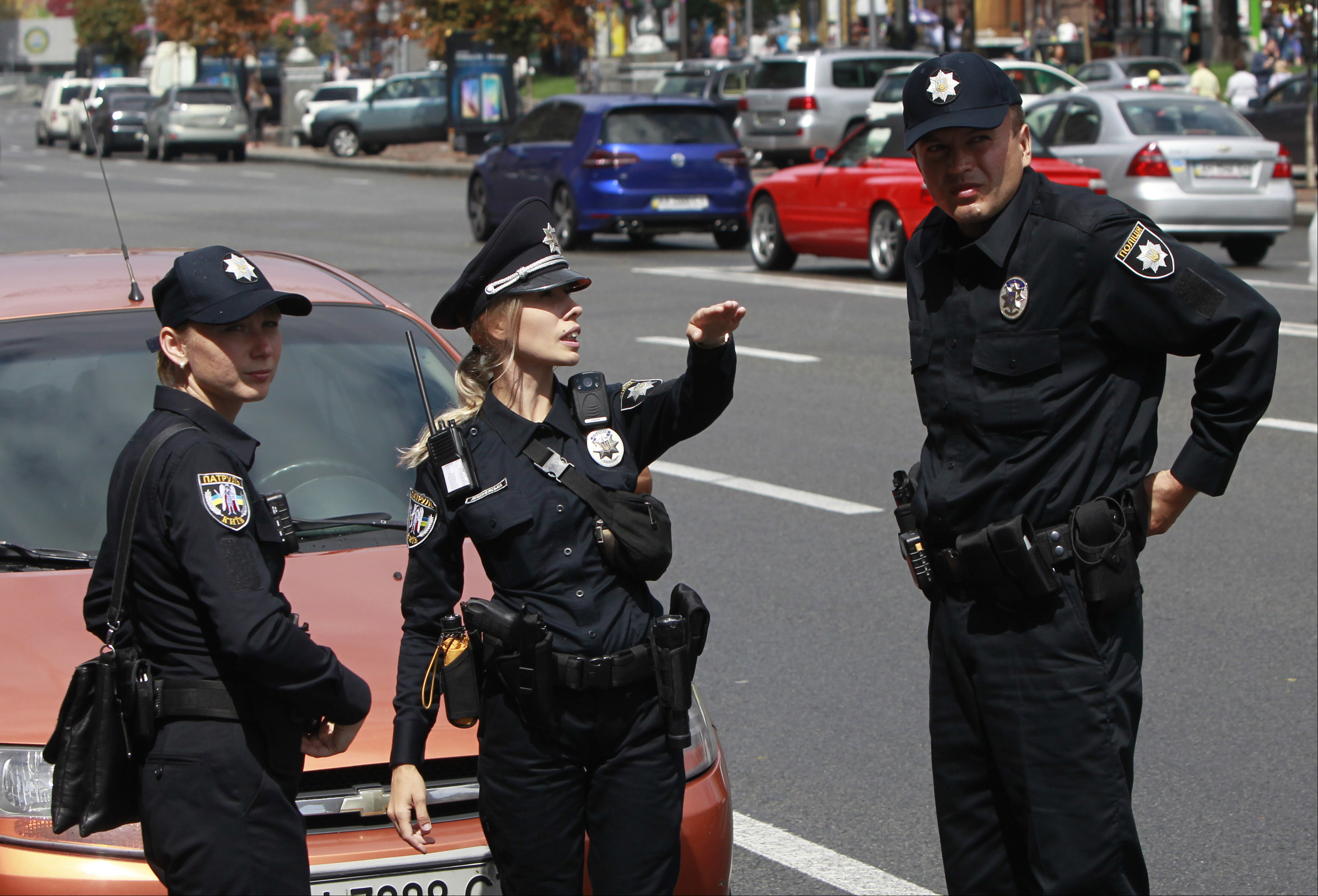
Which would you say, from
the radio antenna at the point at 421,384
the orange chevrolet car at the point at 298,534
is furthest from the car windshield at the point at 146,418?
the radio antenna at the point at 421,384

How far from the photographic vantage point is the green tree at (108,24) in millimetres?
82188

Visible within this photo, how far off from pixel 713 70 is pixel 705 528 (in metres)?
32.6

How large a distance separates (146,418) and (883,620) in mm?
3168

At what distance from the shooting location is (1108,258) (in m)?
3.05

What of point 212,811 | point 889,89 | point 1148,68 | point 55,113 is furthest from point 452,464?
point 55,113

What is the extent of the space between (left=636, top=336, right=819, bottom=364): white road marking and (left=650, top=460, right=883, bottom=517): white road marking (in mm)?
3071

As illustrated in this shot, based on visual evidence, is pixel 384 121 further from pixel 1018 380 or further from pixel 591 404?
pixel 1018 380

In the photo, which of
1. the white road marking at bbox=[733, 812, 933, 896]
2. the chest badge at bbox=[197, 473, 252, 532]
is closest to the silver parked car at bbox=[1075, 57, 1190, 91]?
the white road marking at bbox=[733, 812, 933, 896]

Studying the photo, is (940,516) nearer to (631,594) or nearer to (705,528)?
(631,594)

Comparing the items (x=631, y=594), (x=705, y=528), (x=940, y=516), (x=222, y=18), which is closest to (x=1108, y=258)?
(x=940, y=516)

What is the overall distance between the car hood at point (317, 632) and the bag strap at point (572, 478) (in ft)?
2.06

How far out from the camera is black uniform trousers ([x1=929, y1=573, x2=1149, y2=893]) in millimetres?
3041

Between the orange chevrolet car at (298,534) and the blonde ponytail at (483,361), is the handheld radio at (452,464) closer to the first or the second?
the blonde ponytail at (483,361)

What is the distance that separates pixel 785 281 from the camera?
652 inches
